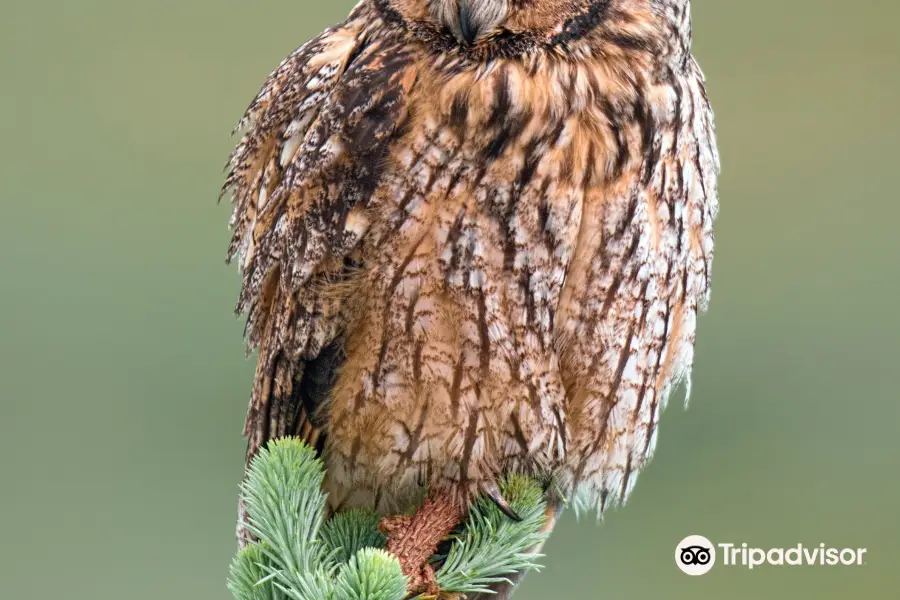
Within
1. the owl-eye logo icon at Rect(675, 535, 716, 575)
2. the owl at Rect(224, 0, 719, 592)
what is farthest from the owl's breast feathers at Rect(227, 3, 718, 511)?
the owl-eye logo icon at Rect(675, 535, 716, 575)

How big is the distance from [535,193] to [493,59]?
18 centimetres

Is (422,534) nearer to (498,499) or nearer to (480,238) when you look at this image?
(498,499)

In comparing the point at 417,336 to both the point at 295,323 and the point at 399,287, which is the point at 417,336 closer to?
the point at 399,287

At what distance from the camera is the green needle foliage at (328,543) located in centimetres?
106

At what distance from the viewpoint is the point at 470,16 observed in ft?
3.95

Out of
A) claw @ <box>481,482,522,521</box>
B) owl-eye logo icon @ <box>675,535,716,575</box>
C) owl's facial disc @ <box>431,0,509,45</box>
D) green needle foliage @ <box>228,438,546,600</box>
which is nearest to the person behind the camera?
green needle foliage @ <box>228,438,546,600</box>

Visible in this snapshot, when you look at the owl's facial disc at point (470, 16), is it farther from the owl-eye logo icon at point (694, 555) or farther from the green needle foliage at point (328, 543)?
the owl-eye logo icon at point (694, 555)

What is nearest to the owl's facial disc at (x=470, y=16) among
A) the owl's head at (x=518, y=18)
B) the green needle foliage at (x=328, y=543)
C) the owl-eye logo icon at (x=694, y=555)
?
the owl's head at (x=518, y=18)

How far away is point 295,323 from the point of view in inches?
53.5

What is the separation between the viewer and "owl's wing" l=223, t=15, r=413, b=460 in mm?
1275

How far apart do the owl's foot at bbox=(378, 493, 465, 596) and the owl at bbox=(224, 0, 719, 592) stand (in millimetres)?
28

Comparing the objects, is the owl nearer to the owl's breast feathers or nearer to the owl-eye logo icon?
the owl's breast feathers

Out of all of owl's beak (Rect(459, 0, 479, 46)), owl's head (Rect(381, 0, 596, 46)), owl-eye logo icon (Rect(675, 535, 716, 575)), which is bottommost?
owl-eye logo icon (Rect(675, 535, 716, 575))

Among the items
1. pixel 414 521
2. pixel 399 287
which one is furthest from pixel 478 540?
pixel 399 287
